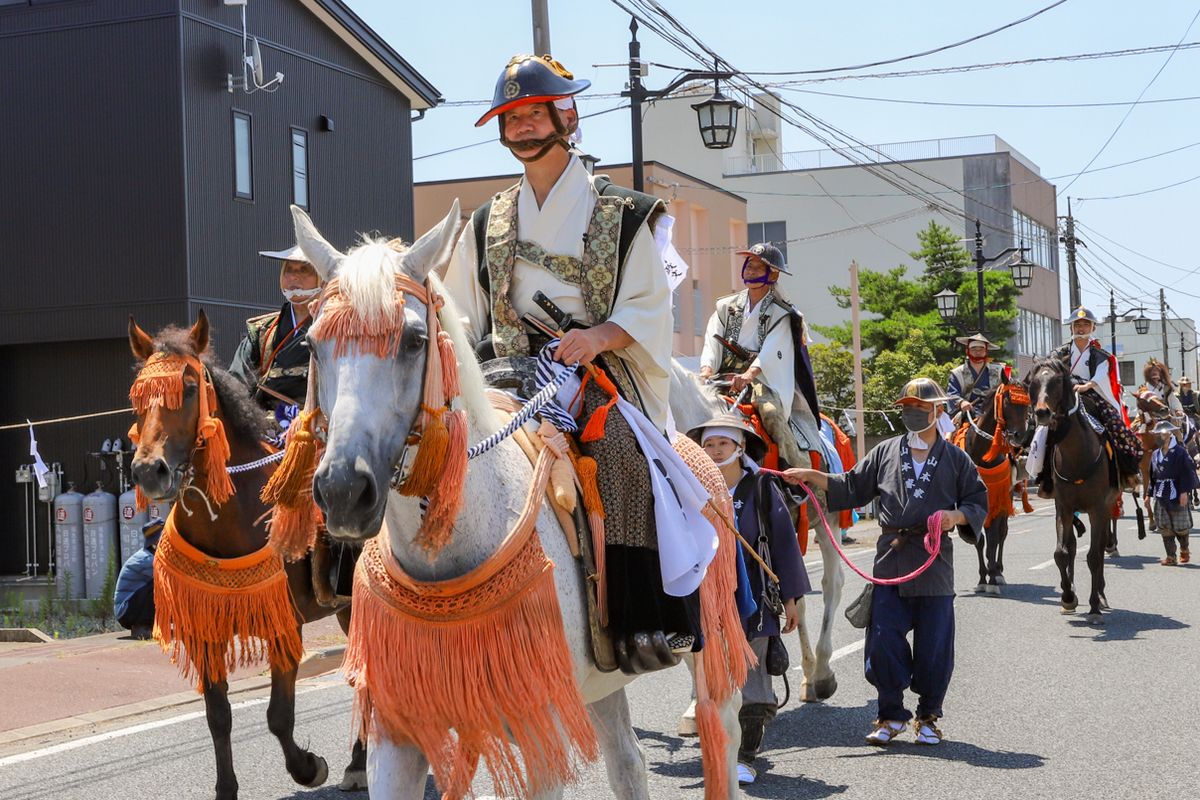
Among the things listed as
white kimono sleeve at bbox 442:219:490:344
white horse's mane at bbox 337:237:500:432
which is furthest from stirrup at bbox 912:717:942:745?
white horse's mane at bbox 337:237:500:432

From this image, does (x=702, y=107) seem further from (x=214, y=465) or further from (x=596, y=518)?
(x=596, y=518)

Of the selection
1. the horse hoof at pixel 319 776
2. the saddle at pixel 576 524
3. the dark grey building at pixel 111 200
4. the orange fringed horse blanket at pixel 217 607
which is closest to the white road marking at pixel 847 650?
the horse hoof at pixel 319 776

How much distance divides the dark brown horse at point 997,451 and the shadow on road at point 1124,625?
182 centimetres

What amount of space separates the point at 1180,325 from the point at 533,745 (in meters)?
118

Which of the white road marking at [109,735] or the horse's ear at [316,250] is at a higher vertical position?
the horse's ear at [316,250]

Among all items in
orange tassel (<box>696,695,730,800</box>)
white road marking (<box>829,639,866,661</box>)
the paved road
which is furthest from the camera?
white road marking (<box>829,639,866,661</box>)

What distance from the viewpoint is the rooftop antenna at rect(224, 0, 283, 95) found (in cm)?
1950

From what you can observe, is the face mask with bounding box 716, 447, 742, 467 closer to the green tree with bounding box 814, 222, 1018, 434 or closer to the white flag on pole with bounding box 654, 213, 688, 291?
the white flag on pole with bounding box 654, 213, 688, 291

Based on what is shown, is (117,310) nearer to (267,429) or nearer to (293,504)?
(267,429)

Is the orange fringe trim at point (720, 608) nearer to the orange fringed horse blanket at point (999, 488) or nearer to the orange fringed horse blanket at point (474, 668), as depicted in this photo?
the orange fringed horse blanket at point (474, 668)

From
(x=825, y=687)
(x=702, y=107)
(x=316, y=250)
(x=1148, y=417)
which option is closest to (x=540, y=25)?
Result: (x=702, y=107)

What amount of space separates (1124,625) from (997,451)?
3.48 m

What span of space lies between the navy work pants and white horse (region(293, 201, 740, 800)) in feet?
13.2

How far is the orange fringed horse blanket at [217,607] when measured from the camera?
266 inches
